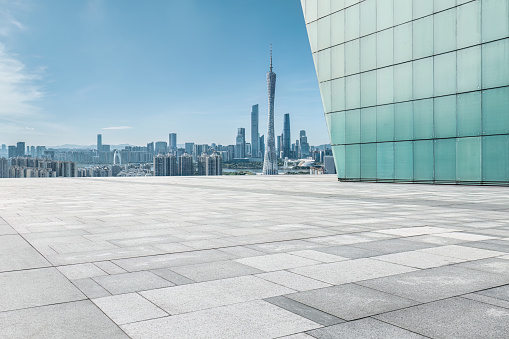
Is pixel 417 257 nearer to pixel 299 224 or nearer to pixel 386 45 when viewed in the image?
pixel 299 224

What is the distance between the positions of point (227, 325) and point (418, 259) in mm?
4214

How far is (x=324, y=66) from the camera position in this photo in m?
37.9

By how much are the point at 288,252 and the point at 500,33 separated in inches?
969

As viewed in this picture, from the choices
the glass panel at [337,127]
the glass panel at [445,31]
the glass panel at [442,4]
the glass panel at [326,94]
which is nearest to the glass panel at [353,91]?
the glass panel at [337,127]

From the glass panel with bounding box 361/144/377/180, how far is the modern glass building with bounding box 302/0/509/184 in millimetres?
77

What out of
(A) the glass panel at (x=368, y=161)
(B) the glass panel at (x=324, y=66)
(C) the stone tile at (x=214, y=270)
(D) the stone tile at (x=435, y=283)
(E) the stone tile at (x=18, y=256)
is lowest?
(D) the stone tile at (x=435, y=283)

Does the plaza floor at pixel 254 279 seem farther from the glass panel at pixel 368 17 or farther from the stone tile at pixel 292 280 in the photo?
the glass panel at pixel 368 17

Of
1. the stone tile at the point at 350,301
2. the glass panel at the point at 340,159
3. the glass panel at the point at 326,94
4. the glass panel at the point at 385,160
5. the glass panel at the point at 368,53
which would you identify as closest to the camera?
the stone tile at the point at 350,301

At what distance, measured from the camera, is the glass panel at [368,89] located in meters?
33.8

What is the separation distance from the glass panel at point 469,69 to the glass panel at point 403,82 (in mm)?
3667

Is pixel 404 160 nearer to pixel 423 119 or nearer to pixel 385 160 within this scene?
pixel 385 160

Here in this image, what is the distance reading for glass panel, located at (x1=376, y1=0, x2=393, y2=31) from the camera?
3234 cm

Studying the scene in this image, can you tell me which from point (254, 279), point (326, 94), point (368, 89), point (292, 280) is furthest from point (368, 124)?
point (254, 279)

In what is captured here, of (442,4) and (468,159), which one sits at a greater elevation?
(442,4)
